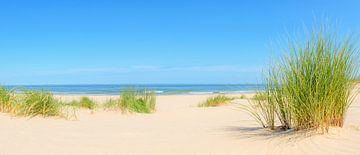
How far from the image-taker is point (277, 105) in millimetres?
4578

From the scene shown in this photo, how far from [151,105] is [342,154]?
637 centimetres

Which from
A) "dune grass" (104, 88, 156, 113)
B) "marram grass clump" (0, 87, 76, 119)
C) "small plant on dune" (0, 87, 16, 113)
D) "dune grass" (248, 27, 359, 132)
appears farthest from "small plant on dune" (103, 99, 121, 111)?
"dune grass" (248, 27, 359, 132)

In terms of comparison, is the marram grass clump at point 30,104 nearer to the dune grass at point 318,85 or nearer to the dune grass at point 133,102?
the dune grass at point 133,102

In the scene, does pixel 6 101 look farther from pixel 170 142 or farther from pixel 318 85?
pixel 318 85

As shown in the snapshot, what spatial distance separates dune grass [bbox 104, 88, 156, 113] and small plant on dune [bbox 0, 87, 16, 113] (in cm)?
257

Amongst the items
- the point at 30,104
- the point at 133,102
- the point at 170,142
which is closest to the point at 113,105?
the point at 133,102

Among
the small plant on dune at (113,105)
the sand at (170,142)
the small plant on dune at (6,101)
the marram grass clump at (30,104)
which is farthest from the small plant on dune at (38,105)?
the small plant on dune at (113,105)

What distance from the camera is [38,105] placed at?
6203 mm

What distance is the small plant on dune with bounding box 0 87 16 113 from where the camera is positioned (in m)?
6.16

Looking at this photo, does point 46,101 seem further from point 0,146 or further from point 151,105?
point 151,105

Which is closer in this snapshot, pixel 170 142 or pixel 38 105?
pixel 170 142

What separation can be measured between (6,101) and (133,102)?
9.99 feet

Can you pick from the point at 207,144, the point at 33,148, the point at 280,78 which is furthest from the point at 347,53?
the point at 33,148

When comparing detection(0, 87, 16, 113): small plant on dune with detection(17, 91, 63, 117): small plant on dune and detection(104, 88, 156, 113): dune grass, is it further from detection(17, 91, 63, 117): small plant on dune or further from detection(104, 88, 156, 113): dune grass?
detection(104, 88, 156, 113): dune grass
